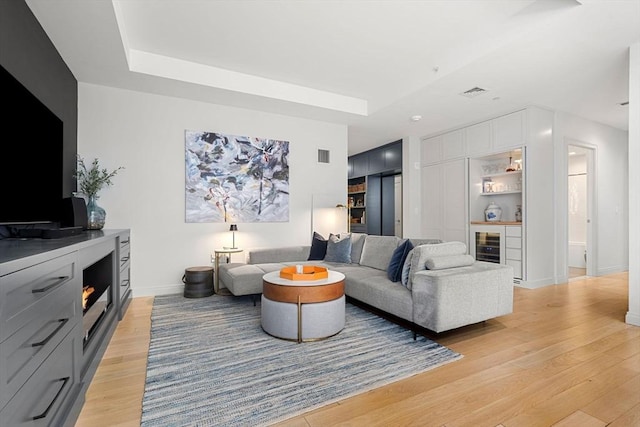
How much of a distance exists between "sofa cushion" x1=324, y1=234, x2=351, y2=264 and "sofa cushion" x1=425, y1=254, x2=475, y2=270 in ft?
5.34

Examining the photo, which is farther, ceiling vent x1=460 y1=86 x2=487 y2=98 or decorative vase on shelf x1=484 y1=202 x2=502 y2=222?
decorative vase on shelf x1=484 y1=202 x2=502 y2=222

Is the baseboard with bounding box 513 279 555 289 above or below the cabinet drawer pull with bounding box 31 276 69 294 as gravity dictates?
below

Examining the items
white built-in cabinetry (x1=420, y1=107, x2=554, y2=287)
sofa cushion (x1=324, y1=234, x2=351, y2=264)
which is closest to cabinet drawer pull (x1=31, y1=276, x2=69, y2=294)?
sofa cushion (x1=324, y1=234, x2=351, y2=264)

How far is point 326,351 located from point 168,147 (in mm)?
3366

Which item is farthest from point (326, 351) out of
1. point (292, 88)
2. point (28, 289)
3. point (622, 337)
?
point (292, 88)

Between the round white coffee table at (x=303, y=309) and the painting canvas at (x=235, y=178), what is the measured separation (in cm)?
214

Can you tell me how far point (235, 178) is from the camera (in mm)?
4609

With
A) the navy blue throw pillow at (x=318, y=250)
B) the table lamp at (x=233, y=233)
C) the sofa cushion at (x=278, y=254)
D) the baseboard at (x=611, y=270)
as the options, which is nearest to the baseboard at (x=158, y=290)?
the table lamp at (x=233, y=233)

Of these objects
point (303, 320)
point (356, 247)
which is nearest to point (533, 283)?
point (356, 247)

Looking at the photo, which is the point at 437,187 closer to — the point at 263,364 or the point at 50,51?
the point at 263,364

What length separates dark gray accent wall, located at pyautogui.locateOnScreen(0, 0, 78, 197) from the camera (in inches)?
82.0

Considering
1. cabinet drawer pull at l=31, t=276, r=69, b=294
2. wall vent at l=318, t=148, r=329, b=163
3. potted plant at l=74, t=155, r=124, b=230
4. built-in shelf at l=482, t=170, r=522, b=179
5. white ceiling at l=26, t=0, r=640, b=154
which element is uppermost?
white ceiling at l=26, t=0, r=640, b=154

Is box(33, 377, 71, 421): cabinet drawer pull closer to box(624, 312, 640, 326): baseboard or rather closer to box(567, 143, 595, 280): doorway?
box(624, 312, 640, 326): baseboard

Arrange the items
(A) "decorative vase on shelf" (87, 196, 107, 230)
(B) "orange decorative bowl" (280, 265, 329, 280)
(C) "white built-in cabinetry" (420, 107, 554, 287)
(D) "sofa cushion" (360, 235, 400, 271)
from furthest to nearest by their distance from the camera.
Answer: (C) "white built-in cabinetry" (420, 107, 554, 287) < (D) "sofa cushion" (360, 235, 400, 271) < (A) "decorative vase on shelf" (87, 196, 107, 230) < (B) "orange decorative bowl" (280, 265, 329, 280)
